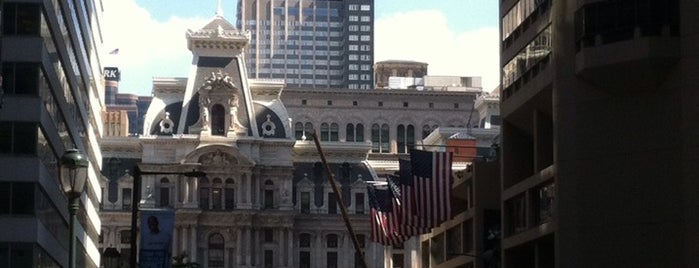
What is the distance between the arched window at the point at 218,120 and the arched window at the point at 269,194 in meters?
7.26

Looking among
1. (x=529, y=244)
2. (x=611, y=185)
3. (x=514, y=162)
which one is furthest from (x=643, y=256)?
(x=514, y=162)

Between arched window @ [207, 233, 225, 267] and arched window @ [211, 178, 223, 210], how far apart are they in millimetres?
2765

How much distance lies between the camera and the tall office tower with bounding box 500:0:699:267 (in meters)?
64.3

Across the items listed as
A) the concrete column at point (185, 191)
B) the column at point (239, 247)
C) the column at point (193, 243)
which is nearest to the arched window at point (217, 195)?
the concrete column at point (185, 191)

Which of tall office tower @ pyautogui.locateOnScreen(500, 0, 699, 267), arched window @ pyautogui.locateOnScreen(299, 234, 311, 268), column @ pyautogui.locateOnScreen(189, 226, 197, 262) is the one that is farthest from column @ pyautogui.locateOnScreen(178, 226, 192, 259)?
tall office tower @ pyautogui.locateOnScreen(500, 0, 699, 267)

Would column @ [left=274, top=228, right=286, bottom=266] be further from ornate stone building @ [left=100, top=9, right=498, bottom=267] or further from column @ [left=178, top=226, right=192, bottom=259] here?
column @ [left=178, top=226, right=192, bottom=259]

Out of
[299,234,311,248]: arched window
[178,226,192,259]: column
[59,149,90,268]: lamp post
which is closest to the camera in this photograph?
[59,149,90,268]: lamp post

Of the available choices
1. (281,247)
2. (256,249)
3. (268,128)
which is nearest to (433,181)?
(256,249)

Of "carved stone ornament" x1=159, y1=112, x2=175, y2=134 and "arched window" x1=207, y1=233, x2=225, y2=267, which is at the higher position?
"carved stone ornament" x1=159, y1=112, x2=175, y2=134

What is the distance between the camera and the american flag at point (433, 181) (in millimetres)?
83812

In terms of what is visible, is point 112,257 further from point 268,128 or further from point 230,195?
point 268,128

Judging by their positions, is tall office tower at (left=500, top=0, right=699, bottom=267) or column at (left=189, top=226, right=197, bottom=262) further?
column at (left=189, top=226, right=197, bottom=262)

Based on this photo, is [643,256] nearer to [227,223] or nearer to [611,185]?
[611,185]

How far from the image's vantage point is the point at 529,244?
81.1 metres
